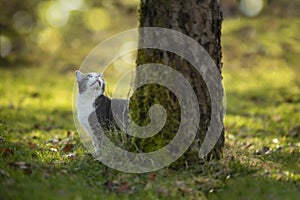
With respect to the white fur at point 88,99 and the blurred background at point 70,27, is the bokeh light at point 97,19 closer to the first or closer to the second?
the blurred background at point 70,27

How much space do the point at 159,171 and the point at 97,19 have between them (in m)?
16.2

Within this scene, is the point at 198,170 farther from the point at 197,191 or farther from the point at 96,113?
the point at 96,113

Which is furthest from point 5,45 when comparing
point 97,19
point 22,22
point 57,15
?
point 97,19

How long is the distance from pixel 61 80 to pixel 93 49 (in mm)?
4068

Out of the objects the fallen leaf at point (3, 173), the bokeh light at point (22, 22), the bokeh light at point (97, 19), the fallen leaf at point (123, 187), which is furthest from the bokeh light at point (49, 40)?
the fallen leaf at point (123, 187)

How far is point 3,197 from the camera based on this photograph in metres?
3.68

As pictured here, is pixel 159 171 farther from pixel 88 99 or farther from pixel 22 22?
pixel 22 22

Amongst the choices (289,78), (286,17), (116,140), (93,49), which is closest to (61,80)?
(93,49)

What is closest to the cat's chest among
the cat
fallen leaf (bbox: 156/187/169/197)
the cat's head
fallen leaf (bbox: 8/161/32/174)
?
the cat

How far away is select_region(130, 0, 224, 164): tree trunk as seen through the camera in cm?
479

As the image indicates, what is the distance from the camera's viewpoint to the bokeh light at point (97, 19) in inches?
765

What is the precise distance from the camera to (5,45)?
15.9 m

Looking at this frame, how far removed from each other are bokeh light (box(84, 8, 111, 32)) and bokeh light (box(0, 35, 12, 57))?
401 centimetres

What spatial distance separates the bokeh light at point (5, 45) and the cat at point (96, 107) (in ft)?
34.9
